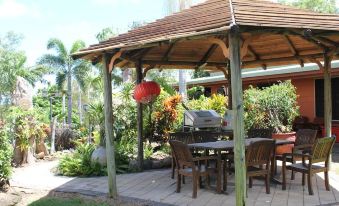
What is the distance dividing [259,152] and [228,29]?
7.93 feet

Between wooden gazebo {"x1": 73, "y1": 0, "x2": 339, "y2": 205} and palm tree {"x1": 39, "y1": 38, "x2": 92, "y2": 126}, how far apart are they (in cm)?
2815

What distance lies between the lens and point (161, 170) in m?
9.91

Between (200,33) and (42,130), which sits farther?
(42,130)

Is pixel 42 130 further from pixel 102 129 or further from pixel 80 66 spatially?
pixel 80 66

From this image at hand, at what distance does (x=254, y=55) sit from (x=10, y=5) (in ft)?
198

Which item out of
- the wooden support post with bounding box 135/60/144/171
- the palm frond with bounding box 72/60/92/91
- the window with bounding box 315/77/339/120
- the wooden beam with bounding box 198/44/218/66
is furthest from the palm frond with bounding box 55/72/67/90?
the wooden support post with bounding box 135/60/144/171

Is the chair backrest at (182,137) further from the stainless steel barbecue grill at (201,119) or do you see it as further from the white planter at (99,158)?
the white planter at (99,158)

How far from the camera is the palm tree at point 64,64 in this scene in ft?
123

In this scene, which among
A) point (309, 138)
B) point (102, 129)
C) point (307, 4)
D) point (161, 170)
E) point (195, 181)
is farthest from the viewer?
point (307, 4)

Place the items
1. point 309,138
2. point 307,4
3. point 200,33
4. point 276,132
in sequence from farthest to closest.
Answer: point 307,4, point 276,132, point 309,138, point 200,33

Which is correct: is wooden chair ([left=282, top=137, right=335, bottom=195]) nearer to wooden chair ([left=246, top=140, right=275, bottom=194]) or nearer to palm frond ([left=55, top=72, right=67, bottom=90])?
wooden chair ([left=246, top=140, right=275, bottom=194])

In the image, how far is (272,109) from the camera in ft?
39.2

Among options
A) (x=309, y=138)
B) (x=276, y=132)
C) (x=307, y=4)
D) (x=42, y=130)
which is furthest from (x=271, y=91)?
(x=307, y=4)

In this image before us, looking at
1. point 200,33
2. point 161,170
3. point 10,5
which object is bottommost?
point 161,170
